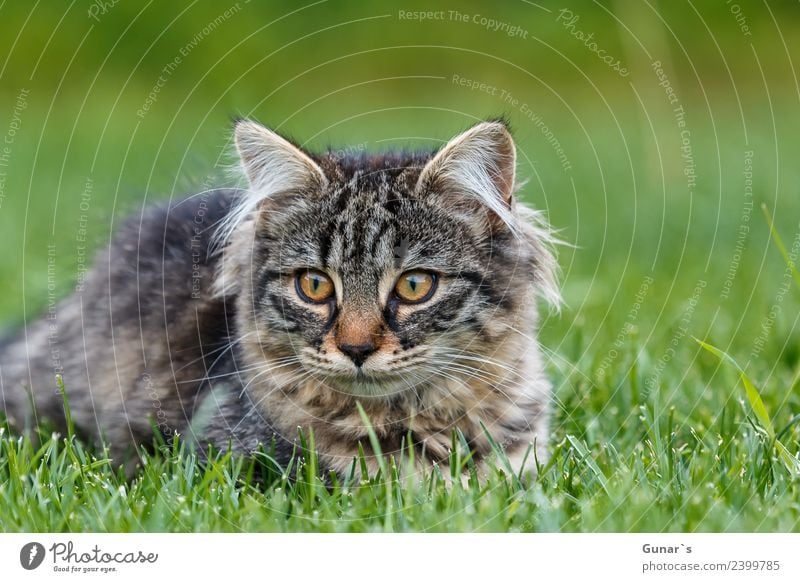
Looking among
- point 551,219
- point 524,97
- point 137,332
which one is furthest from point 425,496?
point 551,219

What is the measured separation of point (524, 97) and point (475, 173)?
108 inches

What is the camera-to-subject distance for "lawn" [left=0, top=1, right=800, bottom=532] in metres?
2.36

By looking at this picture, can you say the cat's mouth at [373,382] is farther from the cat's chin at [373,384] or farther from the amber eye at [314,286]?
the amber eye at [314,286]

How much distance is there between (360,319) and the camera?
2645mm

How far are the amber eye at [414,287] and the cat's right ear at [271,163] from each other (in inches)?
17.3

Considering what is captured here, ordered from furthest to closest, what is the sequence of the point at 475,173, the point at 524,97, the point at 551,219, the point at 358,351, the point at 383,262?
the point at 551,219
the point at 524,97
the point at 475,173
the point at 383,262
the point at 358,351

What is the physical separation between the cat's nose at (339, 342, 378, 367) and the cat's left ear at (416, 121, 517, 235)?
21.7 inches

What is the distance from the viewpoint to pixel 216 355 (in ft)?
10.5

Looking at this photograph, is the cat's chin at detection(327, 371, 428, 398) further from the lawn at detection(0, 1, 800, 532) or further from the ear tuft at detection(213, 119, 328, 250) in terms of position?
the ear tuft at detection(213, 119, 328, 250)
